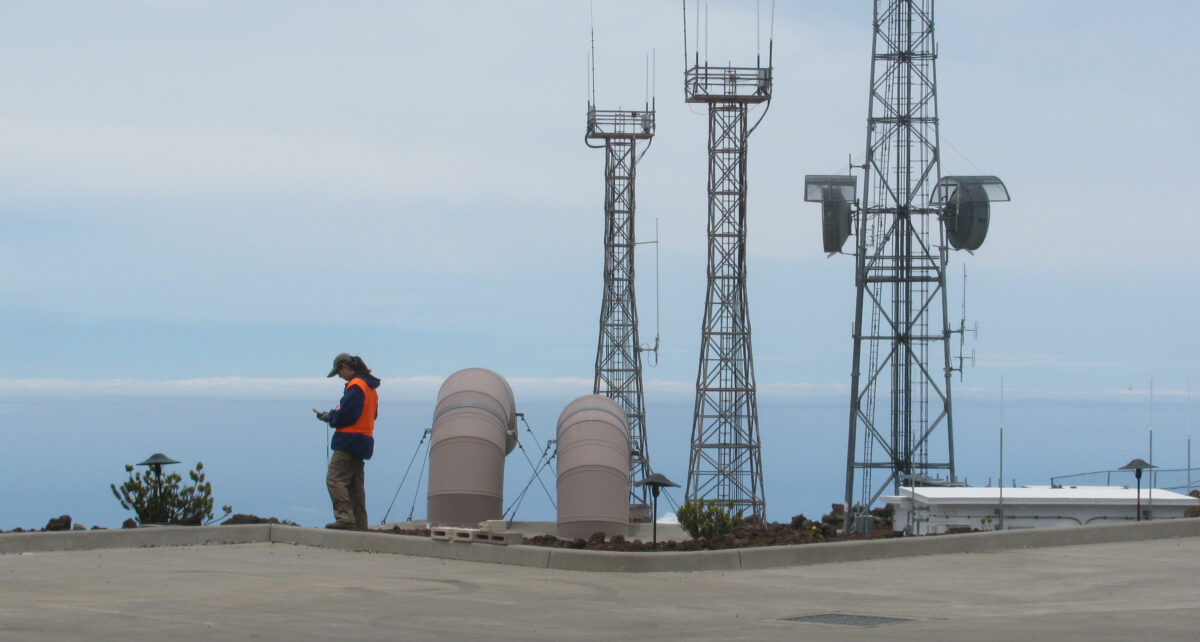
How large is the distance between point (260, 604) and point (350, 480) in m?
6.31

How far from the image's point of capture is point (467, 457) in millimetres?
21125

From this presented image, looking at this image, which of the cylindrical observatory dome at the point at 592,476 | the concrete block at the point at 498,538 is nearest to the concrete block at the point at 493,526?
the concrete block at the point at 498,538

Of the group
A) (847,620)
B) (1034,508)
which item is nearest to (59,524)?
(847,620)

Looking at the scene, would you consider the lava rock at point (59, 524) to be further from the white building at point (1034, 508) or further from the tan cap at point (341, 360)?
the white building at point (1034, 508)

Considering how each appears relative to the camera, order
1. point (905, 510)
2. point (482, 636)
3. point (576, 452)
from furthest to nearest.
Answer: point (905, 510)
point (576, 452)
point (482, 636)

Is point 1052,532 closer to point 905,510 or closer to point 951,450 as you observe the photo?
point 905,510

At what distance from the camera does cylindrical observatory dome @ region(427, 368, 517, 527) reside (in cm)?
2102

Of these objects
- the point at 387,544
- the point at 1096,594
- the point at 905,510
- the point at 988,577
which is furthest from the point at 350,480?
the point at 905,510

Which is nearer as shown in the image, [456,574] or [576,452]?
[456,574]

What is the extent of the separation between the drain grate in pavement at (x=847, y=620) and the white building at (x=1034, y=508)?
1181 centimetres

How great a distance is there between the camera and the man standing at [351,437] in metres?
16.2

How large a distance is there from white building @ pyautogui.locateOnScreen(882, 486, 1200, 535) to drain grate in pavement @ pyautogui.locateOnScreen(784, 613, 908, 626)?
11.8 metres

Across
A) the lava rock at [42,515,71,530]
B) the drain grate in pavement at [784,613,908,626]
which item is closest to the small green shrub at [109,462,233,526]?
the lava rock at [42,515,71,530]

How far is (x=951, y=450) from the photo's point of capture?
36375 mm
